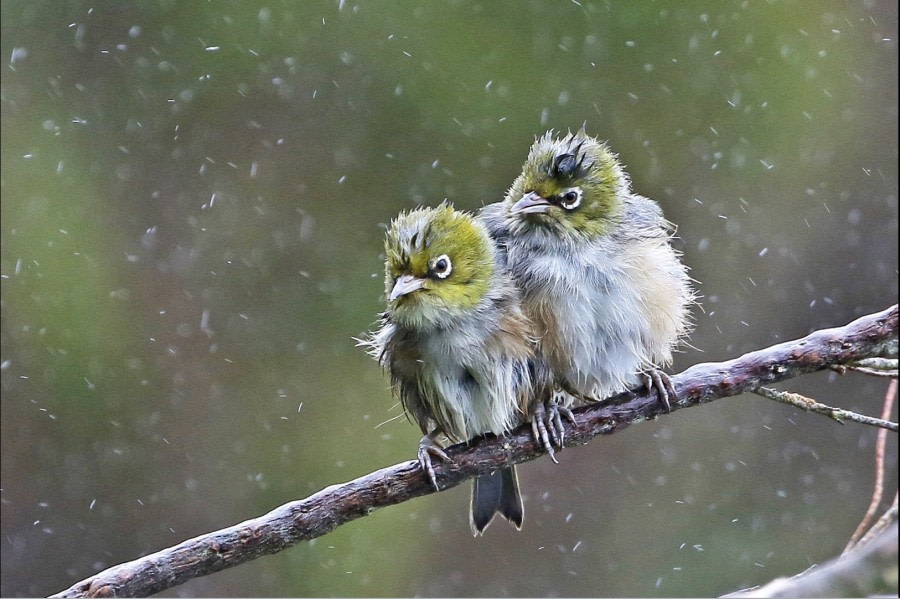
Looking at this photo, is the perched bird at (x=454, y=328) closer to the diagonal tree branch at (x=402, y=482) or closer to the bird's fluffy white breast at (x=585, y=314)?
the bird's fluffy white breast at (x=585, y=314)

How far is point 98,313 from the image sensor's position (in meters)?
7.65

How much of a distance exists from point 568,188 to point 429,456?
1183 mm

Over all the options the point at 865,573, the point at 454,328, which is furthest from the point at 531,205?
the point at 865,573

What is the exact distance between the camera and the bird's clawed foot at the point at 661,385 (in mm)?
3604

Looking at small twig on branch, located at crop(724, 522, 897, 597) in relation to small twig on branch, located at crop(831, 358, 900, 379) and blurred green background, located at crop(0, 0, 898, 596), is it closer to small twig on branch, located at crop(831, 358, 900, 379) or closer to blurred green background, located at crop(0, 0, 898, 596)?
small twig on branch, located at crop(831, 358, 900, 379)

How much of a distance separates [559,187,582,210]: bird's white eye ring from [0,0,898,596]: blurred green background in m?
3.24

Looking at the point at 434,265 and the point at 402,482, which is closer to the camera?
the point at 402,482

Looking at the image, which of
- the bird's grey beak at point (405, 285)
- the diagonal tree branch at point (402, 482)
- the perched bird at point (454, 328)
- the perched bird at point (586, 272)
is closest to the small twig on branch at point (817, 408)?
the diagonal tree branch at point (402, 482)

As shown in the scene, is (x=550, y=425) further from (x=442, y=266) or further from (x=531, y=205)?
(x=531, y=205)

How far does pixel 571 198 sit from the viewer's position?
4.13m

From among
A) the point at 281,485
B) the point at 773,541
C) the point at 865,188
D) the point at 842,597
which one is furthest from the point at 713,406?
the point at 842,597

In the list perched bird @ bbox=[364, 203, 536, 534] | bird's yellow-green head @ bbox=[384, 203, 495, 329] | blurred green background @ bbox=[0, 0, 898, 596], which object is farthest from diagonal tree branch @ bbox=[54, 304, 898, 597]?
blurred green background @ bbox=[0, 0, 898, 596]

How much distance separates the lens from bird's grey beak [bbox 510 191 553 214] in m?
4.05

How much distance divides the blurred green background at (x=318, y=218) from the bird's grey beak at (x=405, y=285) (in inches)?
144
